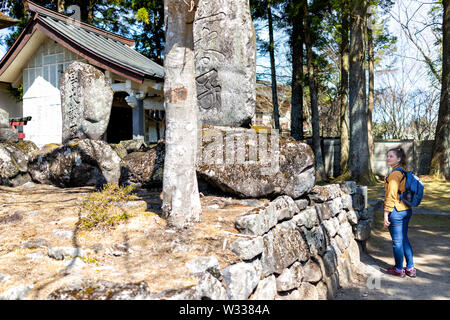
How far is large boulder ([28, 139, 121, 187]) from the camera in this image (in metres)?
6.25

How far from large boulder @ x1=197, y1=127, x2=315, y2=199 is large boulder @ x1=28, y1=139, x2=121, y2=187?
9.31 feet

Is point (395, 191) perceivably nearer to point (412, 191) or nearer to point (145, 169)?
point (412, 191)

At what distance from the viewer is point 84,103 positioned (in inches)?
290

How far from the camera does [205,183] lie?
4586 millimetres

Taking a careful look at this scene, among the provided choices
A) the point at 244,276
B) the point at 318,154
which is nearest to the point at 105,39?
the point at 318,154

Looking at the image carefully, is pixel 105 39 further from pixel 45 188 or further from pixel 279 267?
pixel 279 267

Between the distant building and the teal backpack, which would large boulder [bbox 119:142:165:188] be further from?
the distant building

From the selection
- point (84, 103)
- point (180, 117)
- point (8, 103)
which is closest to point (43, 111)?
point (8, 103)

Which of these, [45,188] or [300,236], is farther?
[45,188]

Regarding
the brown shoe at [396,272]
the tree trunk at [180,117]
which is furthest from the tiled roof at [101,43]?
the brown shoe at [396,272]

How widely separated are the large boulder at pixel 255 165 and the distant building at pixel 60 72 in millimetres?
7829

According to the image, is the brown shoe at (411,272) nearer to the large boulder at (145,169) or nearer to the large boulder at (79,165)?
the large boulder at (145,169)

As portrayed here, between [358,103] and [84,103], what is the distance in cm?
887

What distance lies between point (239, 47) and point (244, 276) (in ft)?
11.3
